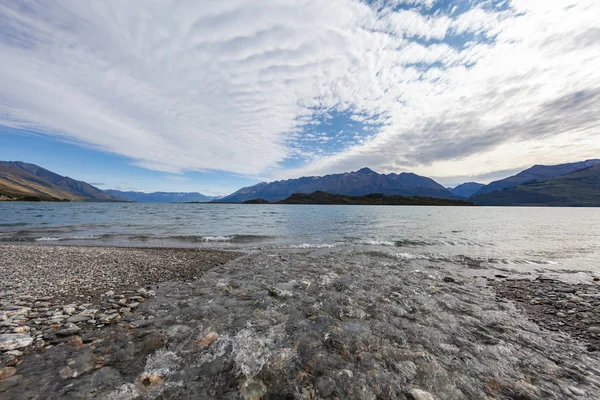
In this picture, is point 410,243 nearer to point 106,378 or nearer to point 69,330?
point 106,378

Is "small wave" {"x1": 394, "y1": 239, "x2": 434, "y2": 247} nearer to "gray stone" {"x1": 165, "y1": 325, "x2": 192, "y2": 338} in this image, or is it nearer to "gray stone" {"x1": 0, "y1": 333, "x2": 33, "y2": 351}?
"gray stone" {"x1": 165, "y1": 325, "x2": 192, "y2": 338}

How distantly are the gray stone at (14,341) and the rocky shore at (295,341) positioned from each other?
39 millimetres

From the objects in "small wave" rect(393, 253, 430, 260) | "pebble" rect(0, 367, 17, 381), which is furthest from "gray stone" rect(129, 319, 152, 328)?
"small wave" rect(393, 253, 430, 260)

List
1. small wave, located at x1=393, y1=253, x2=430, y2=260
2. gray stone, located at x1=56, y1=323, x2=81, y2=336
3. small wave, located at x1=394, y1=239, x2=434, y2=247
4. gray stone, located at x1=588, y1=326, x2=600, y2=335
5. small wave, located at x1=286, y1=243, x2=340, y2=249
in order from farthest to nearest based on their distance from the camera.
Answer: small wave, located at x1=394, y1=239, x2=434, y2=247
small wave, located at x1=286, y1=243, x2=340, y2=249
small wave, located at x1=393, y1=253, x2=430, y2=260
gray stone, located at x1=588, y1=326, x2=600, y2=335
gray stone, located at x1=56, y1=323, x2=81, y2=336

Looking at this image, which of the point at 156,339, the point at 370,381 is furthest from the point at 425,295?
the point at 156,339

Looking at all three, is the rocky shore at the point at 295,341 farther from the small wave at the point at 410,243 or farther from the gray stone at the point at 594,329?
the small wave at the point at 410,243

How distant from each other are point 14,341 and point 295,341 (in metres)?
6.94

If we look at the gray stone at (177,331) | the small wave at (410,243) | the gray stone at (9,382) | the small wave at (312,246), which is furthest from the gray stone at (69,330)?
the small wave at (410,243)

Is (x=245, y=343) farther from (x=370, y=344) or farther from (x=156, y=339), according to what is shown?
(x=370, y=344)

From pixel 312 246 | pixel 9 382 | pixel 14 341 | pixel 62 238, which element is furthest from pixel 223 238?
pixel 9 382

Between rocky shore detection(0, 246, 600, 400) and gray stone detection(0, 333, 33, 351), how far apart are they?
1.5 inches

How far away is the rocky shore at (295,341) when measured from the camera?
479cm

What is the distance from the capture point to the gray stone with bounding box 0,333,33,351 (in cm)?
568

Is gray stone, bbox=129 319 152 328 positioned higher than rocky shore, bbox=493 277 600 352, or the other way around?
gray stone, bbox=129 319 152 328
